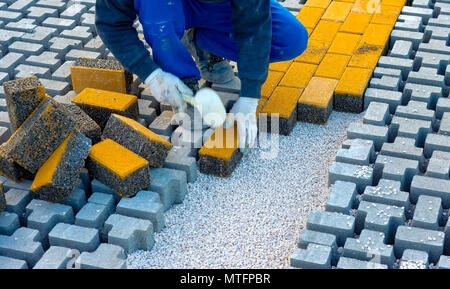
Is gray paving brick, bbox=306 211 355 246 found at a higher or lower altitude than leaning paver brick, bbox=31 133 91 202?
lower

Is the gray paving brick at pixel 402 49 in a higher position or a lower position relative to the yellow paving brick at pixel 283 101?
higher

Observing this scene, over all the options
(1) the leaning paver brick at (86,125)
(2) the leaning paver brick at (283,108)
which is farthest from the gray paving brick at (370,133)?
(1) the leaning paver brick at (86,125)

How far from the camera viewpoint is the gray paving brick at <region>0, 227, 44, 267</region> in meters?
2.98

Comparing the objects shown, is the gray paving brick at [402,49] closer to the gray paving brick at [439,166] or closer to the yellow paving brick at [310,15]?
the yellow paving brick at [310,15]

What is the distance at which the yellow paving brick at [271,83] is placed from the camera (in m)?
4.16

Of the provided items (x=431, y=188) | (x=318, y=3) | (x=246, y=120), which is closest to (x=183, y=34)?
(x=246, y=120)

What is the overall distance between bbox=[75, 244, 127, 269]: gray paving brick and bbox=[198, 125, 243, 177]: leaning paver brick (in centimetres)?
87

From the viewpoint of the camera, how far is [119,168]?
324cm

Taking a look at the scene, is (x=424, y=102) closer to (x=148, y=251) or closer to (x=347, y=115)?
(x=347, y=115)

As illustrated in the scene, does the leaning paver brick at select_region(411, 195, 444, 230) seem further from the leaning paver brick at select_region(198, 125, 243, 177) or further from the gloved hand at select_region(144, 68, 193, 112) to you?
the gloved hand at select_region(144, 68, 193, 112)

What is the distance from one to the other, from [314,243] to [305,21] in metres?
2.50

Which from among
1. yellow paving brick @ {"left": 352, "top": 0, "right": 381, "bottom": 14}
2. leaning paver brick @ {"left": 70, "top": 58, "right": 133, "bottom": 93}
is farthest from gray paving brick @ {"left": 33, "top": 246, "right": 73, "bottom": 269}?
yellow paving brick @ {"left": 352, "top": 0, "right": 381, "bottom": 14}

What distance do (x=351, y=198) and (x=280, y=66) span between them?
5.08ft

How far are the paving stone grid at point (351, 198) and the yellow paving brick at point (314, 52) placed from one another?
460 millimetres
